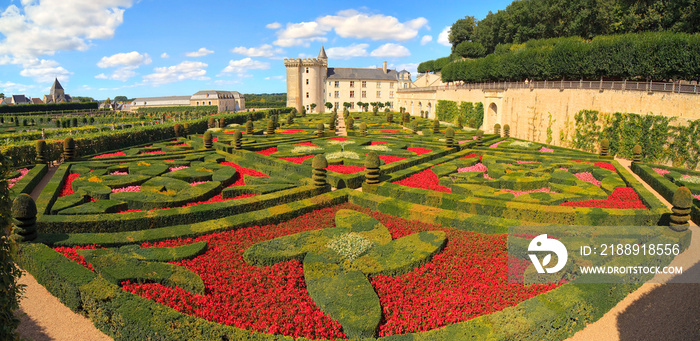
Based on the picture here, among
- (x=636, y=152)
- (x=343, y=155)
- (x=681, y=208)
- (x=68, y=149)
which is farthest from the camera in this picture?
(x=636, y=152)

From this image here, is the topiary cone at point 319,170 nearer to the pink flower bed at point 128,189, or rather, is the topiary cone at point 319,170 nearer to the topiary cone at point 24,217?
the pink flower bed at point 128,189

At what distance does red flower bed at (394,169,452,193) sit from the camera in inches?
624

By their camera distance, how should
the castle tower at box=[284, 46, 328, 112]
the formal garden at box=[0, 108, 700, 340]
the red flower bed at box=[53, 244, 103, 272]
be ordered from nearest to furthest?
the formal garden at box=[0, 108, 700, 340]
the red flower bed at box=[53, 244, 103, 272]
the castle tower at box=[284, 46, 328, 112]

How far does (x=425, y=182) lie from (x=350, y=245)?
7.52 meters

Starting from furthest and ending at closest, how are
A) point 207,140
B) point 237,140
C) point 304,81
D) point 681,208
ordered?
1. point 304,81
2. point 207,140
3. point 237,140
4. point 681,208

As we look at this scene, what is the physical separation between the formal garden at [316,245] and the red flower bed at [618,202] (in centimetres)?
9

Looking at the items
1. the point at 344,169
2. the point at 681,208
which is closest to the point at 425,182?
the point at 344,169

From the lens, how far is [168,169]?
18594 millimetres

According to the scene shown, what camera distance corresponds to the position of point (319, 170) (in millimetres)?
15023

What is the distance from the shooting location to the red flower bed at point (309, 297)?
716 cm

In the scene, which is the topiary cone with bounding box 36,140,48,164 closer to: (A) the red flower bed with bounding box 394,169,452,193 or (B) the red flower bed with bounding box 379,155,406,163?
(B) the red flower bed with bounding box 379,155,406,163

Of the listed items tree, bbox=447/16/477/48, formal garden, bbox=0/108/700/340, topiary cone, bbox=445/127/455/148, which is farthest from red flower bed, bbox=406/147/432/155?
tree, bbox=447/16/477/48

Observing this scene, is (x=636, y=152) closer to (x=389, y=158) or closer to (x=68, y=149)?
(x=389, y=158)

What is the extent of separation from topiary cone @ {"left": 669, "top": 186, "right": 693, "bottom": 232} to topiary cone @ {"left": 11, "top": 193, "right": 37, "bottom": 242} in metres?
17.5
